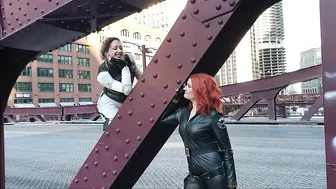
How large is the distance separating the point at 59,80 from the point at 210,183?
8001 cm

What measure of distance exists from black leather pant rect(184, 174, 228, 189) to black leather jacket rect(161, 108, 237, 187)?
5 cm

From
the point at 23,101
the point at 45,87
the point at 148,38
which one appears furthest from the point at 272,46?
the point at 23,101

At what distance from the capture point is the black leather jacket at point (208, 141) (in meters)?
2.83

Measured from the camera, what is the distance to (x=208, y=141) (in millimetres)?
2877

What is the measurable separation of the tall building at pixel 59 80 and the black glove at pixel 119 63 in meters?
68.3

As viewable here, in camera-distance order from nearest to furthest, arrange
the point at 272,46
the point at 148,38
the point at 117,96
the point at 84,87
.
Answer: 1. the point at 117,96
2. the point at 272,46
3. the point at 84,87
4. the point at 148,38

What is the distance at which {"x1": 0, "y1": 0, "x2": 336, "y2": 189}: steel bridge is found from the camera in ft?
6.95

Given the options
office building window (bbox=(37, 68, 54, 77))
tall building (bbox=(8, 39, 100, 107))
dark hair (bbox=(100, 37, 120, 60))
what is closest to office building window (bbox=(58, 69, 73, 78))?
tall building (bbox=(8, 39, 100, 107))

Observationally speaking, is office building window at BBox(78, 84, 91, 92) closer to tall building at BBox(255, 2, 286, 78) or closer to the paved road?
tall building at BBox(255, 2, 286, 78)

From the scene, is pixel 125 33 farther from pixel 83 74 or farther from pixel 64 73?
pixel 64 73

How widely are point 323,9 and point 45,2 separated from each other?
Result: 211cm

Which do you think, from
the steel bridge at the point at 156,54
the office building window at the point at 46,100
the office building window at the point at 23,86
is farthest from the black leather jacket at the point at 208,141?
the office building window at the point at 46,100

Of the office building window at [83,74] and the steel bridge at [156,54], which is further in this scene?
the office building window at [83,74]

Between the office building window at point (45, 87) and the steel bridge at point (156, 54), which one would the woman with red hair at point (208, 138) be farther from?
the office building window at point (45, 87)
